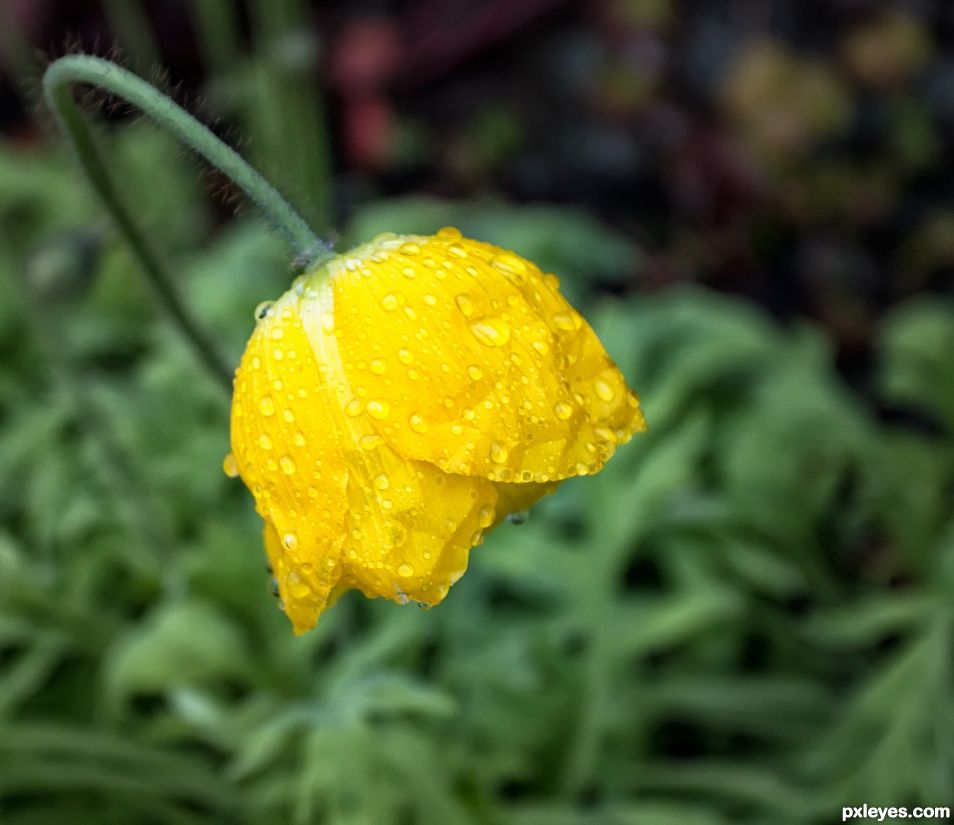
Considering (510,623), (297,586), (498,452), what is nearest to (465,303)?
(498,452)

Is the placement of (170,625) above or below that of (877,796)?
above

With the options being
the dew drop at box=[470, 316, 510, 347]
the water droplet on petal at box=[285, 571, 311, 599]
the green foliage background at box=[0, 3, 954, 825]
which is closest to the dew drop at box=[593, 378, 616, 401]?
the dew drop at box=[470, 316, 510, 347]

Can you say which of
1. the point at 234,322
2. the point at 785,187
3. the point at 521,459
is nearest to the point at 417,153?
the point at 785,187

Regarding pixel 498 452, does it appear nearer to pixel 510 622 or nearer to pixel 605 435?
pixel 605 435

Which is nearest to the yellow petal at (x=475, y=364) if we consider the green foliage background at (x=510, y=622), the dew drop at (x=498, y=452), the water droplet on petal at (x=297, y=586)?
the dew drop at (x=498, y=452)

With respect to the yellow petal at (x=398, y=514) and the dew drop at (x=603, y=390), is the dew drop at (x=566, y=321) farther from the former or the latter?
the yellow petal at (x=398, y=514)

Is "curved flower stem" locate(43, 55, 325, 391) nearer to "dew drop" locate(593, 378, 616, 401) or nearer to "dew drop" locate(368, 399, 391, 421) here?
"dew drop" locate(368, 399, 391, 421)

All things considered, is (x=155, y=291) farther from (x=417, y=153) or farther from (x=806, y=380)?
(x=417, y=153)
